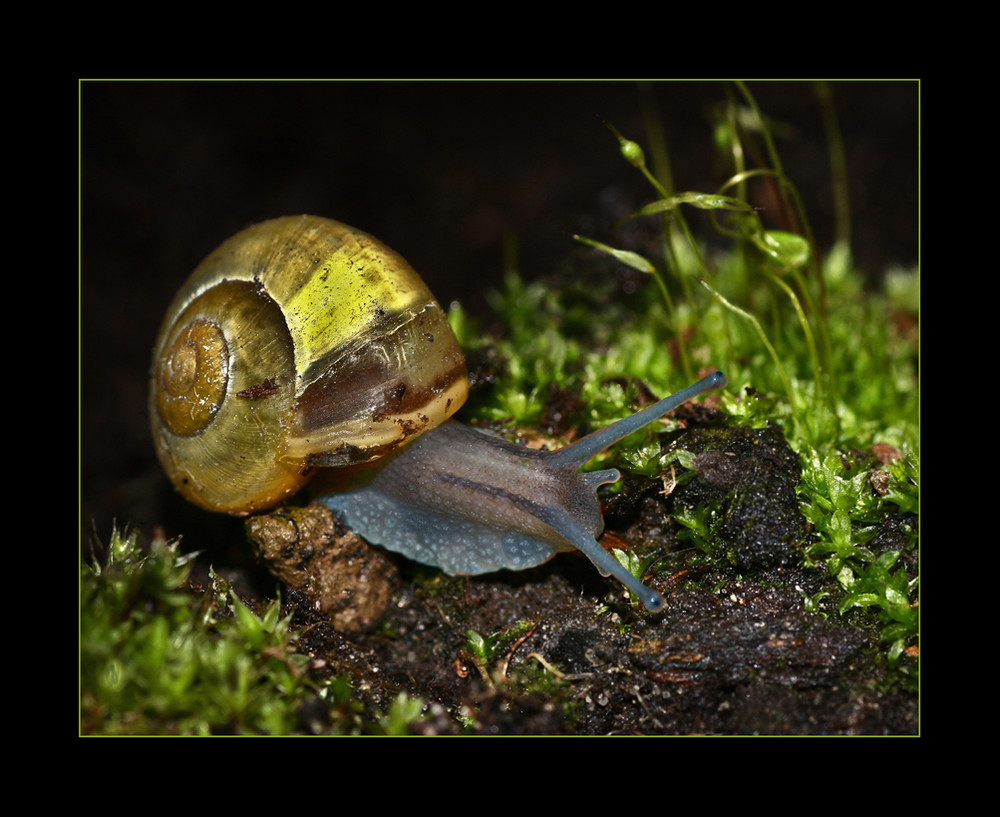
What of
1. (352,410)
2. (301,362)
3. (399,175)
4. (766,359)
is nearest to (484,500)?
(352,410)

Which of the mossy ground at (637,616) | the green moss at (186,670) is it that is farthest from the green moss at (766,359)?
the green moss at (186,670)

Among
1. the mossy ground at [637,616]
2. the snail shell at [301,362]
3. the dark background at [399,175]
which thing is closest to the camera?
the mossy ground at [637,616]

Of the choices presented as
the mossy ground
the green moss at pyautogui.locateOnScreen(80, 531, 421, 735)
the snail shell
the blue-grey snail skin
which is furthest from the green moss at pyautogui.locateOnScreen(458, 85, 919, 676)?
the green moss at pyautogui.locateOnScreen(80, 531, 421, 735)

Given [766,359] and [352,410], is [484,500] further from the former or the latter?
[766,359]

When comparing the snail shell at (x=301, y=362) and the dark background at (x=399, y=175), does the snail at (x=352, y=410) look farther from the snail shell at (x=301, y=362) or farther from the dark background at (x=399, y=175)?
the dark background at (x=399, y=175)

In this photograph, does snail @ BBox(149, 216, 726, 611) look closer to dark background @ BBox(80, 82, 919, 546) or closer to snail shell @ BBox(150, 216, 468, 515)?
snail shell @ BBox(150, 216, 468, 515)

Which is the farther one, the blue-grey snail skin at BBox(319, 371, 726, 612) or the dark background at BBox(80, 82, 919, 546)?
the dark background at BBox(80, 82, 919, 546)

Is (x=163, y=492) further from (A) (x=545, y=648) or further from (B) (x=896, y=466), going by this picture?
(B) (x=896, y=466)
